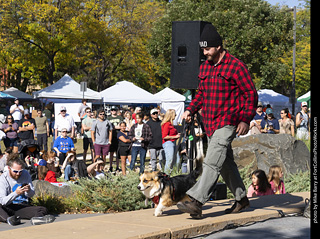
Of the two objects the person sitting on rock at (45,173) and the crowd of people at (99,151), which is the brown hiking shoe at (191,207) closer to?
the crowd of people at (99,151)

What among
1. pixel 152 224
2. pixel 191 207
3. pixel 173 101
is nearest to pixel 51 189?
pixel 152 224

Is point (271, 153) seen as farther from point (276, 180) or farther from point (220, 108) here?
point (220, 108)

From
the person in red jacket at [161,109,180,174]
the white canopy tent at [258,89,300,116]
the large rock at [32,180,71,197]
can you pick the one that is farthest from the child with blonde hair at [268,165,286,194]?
the white canopy tent at [258,89,300,116]

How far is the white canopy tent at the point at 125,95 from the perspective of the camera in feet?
94.3

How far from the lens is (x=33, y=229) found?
512cm

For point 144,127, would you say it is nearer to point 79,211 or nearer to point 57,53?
point 79,211

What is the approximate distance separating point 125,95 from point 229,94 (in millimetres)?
23970

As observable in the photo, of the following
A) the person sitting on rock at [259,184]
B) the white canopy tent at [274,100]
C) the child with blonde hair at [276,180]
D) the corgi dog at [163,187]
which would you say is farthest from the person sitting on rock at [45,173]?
the white canopy tent at [274,100]

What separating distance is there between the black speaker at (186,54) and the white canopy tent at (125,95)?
20290 millimetres

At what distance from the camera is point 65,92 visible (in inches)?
1154

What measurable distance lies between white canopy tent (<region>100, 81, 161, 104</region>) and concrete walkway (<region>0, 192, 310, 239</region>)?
22.6 metres

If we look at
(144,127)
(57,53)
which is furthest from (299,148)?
(57,53)

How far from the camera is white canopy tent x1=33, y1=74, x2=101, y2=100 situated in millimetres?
28484

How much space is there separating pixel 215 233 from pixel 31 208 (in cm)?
318
